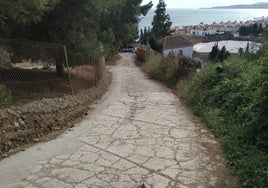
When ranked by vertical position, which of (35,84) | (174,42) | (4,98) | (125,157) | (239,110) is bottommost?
(125,157)

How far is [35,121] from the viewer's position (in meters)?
8.17

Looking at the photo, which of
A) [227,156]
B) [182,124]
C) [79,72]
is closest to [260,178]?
[227,156]

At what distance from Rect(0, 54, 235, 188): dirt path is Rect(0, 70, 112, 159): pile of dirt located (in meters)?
0.38

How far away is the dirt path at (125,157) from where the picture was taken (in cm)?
556

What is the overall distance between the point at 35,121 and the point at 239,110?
5106mm

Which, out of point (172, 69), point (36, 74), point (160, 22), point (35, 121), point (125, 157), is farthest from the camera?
point (160, 22)

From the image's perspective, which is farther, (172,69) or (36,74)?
→ (172,69)

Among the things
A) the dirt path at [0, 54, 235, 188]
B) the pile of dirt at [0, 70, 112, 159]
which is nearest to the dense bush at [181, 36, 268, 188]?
the dirt path at [0, 54, 235, 188]

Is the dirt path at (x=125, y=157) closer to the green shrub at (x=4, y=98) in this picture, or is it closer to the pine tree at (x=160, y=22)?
the green shrub at (x=4, y=98)

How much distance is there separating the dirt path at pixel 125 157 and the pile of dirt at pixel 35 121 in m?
0.38

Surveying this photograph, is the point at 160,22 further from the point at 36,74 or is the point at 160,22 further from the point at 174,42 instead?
the point at 36,74

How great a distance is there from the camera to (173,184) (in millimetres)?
5438

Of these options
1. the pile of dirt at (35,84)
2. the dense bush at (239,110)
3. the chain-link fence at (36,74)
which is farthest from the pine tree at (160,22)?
the dense bush at (239,110)

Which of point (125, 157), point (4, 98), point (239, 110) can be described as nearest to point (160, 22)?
point (239, 110)
